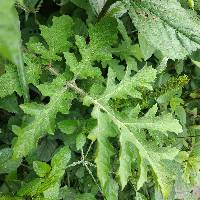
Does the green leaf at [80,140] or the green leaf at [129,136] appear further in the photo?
the green leaf at [80,140]

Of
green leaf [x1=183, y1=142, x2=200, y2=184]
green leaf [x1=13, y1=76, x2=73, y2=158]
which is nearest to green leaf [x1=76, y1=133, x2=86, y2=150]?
green leaf [x1=13, y1=76, x2=73, y2=158]

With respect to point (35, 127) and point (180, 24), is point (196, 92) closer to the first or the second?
point (180, 24)

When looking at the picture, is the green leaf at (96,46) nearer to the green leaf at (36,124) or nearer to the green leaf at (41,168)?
the green leaf at (36,124)

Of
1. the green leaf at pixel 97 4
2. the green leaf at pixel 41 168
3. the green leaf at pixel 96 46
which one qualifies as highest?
the green leaf at pixel 97 4

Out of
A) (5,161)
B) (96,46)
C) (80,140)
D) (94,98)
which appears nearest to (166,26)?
(96,46)

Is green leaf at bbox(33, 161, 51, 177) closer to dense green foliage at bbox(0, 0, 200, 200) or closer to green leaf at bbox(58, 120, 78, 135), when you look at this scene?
dense green foliage at bbox(0, 0, 200, 200)

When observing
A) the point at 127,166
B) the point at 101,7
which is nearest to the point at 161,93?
the point at 101,7

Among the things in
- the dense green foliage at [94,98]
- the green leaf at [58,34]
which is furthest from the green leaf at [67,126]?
the green leaf at [58,34]

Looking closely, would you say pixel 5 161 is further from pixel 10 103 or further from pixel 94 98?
pixel 94 98
